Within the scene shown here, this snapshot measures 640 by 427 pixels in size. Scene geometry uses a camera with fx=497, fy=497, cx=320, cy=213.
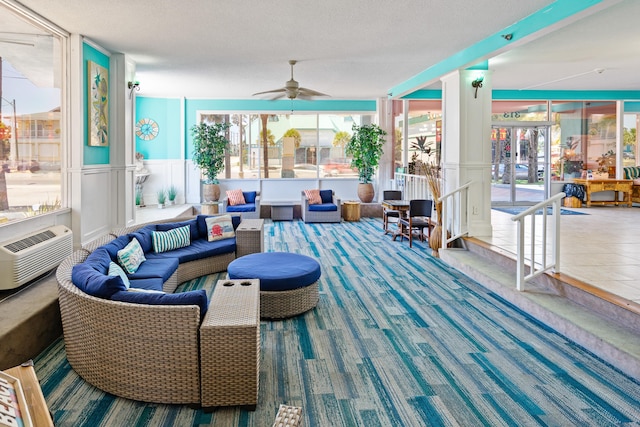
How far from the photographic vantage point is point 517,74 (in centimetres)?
912

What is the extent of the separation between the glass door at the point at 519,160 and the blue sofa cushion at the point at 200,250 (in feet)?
24.6

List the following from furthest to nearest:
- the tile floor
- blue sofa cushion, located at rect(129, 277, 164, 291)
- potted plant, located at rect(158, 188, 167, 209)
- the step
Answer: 1. potted plant, located at rect(158, 188, 167, 209)
2. the tile floor
3. blue sofa cushion, located at rect(129, 277, 164, 291)
4. the step

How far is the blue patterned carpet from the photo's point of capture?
2752 millimetres

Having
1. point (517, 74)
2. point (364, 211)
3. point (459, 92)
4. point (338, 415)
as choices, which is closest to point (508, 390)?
point (338, 415)

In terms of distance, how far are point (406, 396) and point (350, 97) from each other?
10.0m

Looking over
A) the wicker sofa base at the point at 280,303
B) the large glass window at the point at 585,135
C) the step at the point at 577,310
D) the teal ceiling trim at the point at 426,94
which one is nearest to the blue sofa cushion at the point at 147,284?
the wicker sofa base at the point at 280,303

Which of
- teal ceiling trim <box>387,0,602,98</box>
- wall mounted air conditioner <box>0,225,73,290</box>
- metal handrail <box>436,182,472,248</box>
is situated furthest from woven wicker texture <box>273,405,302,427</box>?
metal handrail <box>436,182,472,248</box>

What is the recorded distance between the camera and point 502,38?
579cm

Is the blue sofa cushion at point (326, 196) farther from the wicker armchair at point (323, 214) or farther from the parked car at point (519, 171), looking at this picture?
the parked car at point (519, 171)

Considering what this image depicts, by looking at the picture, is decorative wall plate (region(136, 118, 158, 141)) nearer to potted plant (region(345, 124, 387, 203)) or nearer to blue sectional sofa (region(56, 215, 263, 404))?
potted plant (region(345, 124, 387, 203))

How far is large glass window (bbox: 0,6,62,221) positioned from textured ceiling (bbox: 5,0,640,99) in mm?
327

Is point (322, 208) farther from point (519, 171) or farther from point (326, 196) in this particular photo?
point (519, 171)

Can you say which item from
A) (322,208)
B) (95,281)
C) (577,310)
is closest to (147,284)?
(95,281)

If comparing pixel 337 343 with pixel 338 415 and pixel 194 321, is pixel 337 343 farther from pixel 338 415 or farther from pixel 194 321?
pixel 194 321
